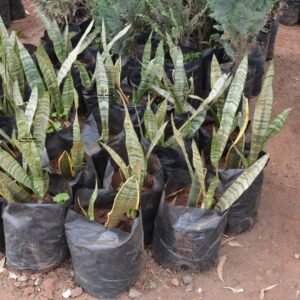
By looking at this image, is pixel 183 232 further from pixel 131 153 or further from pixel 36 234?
pixel 36 234

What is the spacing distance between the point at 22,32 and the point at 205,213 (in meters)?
3.11

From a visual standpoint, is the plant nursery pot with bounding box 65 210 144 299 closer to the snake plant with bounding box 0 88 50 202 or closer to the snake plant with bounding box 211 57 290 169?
the snake plant with bounding box 0 88 50 202

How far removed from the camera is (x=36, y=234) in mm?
1866

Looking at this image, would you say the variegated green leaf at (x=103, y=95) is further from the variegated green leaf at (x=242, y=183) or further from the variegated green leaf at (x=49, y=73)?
the variegated green leaf at (x=242, y=183)

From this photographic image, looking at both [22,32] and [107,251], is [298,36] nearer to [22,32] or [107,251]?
[22,32]

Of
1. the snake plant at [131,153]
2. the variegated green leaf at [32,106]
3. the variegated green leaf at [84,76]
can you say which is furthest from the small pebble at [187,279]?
the variegated green leaf at [84,76]

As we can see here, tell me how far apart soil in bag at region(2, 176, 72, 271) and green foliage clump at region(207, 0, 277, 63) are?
1.40 meters

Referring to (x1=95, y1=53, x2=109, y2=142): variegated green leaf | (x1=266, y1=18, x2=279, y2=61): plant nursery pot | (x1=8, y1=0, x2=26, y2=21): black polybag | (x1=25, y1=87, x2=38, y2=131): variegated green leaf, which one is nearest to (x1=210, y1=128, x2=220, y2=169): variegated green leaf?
(x1=95, y1=53, x2=109, y2=142): variegated green leaf

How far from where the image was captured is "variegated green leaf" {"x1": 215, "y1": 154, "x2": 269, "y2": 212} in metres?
1.77

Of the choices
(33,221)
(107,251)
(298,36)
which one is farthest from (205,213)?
(298,36)

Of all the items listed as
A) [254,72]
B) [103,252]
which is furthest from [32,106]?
[254,72]

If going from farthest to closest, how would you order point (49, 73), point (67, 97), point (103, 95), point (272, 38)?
point (272, 38)
point (67, 97)
point (49, 73)
point (103, 95)

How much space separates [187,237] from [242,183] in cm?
30

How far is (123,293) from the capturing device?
6.35 ft
